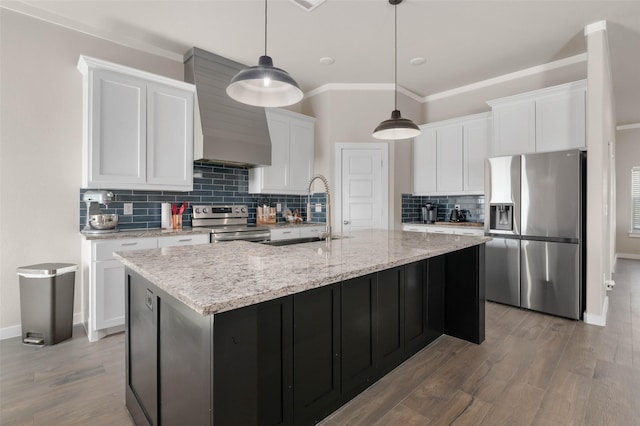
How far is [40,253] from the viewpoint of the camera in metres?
2.98

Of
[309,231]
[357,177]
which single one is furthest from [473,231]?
[309,231]

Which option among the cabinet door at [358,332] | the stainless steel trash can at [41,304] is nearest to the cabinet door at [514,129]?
the cabinet door at [358,332]

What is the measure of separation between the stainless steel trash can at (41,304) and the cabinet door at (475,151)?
4778 millimetres

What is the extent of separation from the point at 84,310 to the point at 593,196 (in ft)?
16.7

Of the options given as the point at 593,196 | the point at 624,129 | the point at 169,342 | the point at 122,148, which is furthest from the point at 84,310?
the point at 624,129

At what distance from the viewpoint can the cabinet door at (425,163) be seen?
4902 mm

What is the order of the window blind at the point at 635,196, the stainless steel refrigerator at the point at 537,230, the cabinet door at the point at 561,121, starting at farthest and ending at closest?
the window blind at the point at 635,196
the cabinet door at the point at 561,121
the stainless steel refrigerator at the point at 537,230

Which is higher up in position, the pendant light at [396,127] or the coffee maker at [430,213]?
the pendant light at [396,127]

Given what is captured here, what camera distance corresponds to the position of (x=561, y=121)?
3.51 m

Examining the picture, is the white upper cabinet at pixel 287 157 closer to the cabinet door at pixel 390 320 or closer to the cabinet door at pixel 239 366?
the cabinet door at pixel 390 320

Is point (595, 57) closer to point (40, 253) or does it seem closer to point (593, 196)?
point (593, 196)

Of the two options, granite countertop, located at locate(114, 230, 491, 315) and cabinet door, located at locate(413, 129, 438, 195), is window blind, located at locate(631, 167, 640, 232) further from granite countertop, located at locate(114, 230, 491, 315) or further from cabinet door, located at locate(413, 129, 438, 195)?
granite countertop, located at locate(114, 230, 491, 315)

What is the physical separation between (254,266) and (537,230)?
335 centimetres

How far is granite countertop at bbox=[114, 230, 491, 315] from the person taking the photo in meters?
1.05
